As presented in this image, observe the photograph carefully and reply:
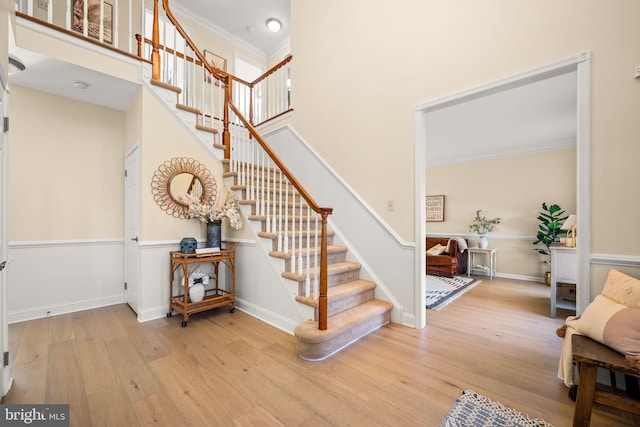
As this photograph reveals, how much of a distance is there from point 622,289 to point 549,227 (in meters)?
4.05

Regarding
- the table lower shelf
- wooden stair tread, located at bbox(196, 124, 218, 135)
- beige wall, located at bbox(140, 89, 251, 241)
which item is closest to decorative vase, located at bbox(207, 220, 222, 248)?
beige wall, located at bbox(140, 89, 251, 241)

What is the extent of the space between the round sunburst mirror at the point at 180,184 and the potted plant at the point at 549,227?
577cm

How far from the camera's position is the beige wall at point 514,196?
5211 millimetres

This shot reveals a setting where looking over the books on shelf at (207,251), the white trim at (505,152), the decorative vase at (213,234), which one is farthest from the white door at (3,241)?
the white trim at (505,152)

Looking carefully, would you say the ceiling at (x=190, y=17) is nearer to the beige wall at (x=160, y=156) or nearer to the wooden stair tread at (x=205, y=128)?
the beige wall at (x=160, y=156)

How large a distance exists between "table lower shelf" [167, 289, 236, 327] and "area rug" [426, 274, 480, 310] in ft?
8.31

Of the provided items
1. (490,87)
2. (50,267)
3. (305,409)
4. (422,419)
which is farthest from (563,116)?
(50,267)

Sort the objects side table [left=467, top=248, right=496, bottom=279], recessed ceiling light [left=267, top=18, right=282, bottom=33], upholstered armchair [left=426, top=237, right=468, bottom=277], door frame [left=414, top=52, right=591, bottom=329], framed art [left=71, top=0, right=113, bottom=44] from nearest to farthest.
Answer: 1. door frame [left=414, top=52, right=591, bottom=329]
2. framed art [left=71, top=0, right=113, bottom=44]
3. recessed ceiling light [left=267, top=18, right=282, bottom=33]
4. upholstered armchair [left=426, top=237, right=468, bottom=277]
5. side table [left=467, top=248, right=496, bottom=279]

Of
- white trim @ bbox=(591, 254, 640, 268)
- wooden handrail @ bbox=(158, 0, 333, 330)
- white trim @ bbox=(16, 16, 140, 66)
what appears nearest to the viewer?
white trim @ bbox=(591, 254, 640, 268)

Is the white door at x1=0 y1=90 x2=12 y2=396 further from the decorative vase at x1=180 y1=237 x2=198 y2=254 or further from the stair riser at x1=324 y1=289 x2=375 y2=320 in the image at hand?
the stair riser at x1=324 y1=289 x2=375 y2=320

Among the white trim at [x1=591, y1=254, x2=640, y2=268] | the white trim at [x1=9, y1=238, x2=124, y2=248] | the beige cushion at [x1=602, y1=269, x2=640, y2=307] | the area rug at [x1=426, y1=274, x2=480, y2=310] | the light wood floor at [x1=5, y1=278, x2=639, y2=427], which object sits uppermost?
the white trim at [x1=591, y1=254, x2=640, y2=268]

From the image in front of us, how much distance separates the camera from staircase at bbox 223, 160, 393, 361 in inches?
87.9

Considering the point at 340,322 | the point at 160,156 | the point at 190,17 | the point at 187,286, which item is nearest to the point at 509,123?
the point at 340,322

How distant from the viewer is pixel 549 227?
195 inches
